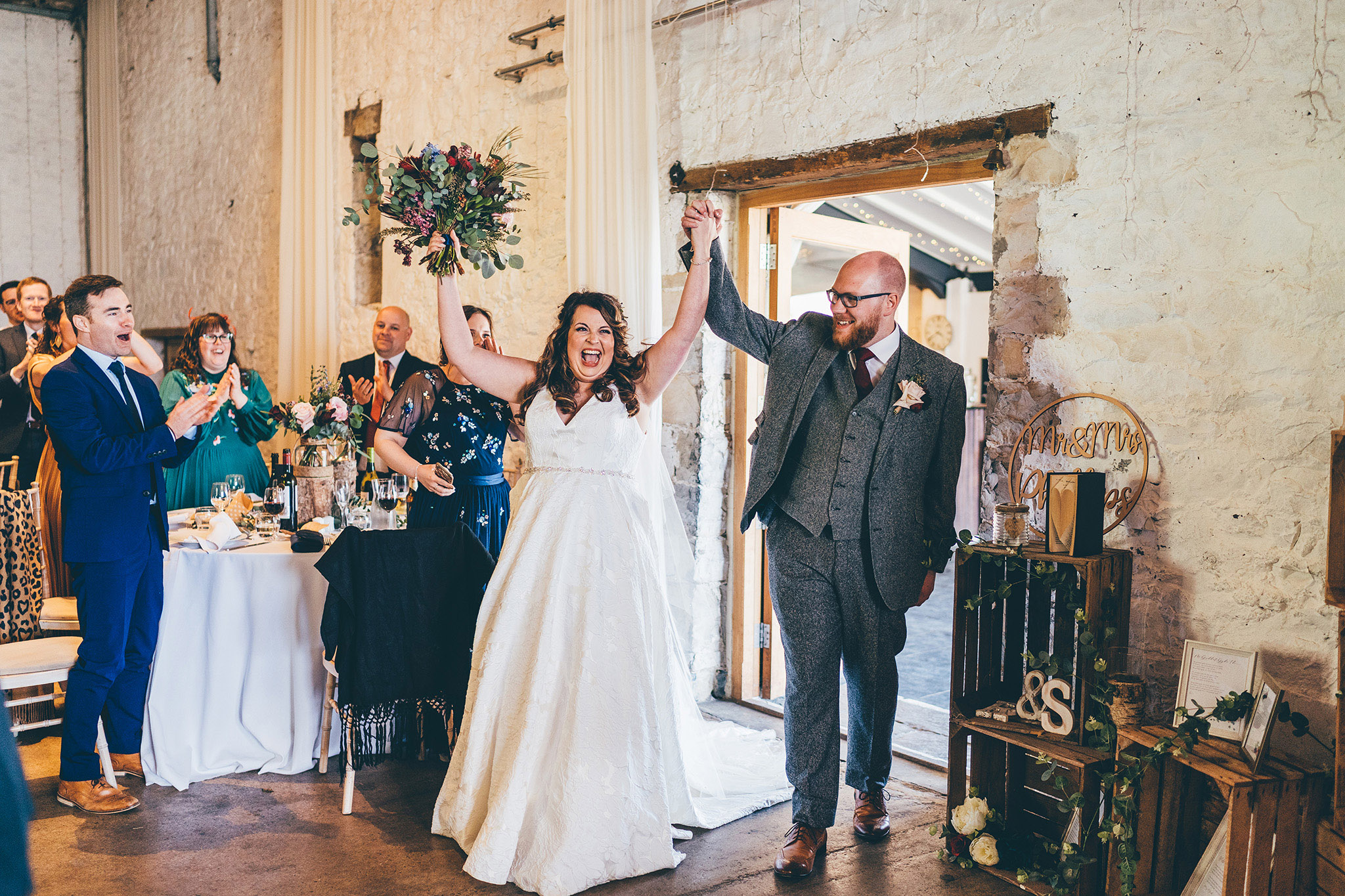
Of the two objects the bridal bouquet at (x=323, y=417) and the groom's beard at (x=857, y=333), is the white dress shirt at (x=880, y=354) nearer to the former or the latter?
the groom's beard at (x=857, y=333)

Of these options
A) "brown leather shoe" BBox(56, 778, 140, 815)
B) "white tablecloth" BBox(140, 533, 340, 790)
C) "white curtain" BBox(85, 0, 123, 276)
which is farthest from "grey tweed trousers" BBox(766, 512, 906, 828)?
"white curtain" BBox(85, 0, 123, 276)

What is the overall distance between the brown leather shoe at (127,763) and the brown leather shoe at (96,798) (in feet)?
0.70

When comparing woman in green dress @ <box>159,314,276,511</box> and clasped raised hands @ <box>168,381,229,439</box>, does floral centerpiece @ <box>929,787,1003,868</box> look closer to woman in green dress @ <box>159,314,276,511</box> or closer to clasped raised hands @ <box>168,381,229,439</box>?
clasped raised hands @ <box>168,381,229,439</box>

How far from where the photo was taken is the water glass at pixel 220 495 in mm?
4035

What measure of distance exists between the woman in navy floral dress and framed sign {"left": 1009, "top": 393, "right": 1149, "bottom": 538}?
198cm

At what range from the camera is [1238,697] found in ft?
8.16

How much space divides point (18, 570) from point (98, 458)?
1177mm

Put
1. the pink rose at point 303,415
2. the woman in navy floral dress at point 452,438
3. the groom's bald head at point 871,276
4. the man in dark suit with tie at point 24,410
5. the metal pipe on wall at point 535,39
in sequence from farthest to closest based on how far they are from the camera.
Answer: the man in dark suit with tie at point 24,410 → the metal pipe on wall at point 535,39 → the pink rose at point 303,415 → the woman in navy floral dress at point 452,438 → the groom's bald head at point 871,276

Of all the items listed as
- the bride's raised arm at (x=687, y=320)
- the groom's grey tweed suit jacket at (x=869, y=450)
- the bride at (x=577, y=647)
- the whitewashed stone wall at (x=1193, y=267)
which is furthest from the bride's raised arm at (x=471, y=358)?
the whitewashed stone wall at (x=1193, y=267)

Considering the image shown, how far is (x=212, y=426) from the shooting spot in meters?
4.72

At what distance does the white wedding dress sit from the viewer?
2.84m

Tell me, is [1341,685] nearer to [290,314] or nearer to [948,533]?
[948,533]

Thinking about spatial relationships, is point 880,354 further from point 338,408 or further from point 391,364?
point 391,364

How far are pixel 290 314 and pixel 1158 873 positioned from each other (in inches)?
245
